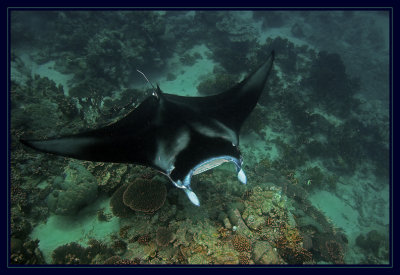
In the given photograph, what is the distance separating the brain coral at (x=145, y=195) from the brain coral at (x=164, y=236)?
43 cm

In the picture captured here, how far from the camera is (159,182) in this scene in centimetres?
488

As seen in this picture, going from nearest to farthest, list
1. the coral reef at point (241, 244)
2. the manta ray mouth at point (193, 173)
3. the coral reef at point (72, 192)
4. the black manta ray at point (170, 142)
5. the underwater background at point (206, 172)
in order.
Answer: the manta ray mouth at point (193, 173), the black manta ray at point (170, 142), the coral reef at point (241, 244), the underwater background at point (206, 172), the coral reef at point (72, 192)

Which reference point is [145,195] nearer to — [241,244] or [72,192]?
[72,192]

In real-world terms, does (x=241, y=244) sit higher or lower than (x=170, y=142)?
lower

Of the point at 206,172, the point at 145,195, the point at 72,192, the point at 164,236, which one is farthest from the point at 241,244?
the point at 72,192

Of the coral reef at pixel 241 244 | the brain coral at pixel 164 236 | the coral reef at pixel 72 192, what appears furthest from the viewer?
the coral reef at pixel 72 192

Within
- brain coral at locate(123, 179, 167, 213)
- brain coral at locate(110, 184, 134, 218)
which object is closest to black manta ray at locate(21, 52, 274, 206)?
brain coral at locate(123, 179, 167, 213)

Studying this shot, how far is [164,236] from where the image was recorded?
14.0 feet

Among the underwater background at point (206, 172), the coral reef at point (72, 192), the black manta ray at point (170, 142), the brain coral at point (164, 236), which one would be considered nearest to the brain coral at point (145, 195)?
the underwater background at point (206, 172)

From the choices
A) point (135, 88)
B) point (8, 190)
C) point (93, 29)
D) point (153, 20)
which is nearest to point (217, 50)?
point (153, 20)

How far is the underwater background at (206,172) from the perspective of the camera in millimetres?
4484

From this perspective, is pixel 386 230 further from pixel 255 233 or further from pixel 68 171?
pixel 68 171

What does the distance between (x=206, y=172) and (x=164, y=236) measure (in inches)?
105

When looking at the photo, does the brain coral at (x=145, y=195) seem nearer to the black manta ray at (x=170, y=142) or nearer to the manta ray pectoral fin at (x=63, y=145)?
the black manta ray at (x=170, y=142)
